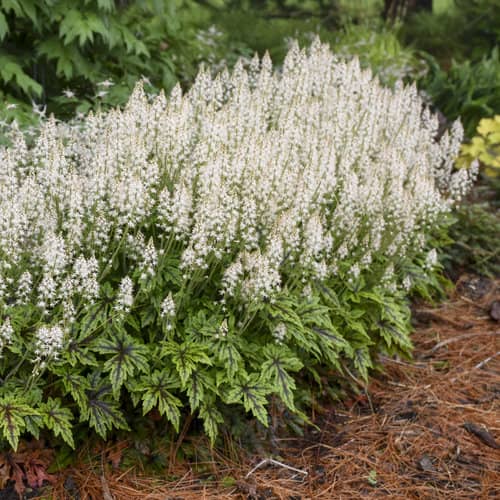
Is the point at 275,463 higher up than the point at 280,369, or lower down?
lower down

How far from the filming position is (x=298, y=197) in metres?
3.52

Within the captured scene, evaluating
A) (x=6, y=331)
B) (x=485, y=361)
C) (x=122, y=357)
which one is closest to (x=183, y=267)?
(x=122, y=357)

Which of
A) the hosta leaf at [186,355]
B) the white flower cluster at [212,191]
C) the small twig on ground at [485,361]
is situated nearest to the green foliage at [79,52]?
the white flower cluster at [212,191]

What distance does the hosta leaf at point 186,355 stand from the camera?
298cm

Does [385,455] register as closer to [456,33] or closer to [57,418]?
[57,418]

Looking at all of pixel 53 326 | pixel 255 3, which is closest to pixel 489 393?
pixel 53 326

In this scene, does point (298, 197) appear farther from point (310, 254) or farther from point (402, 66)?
point (402, 66)

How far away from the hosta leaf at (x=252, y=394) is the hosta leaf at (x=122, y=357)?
475 millimetres

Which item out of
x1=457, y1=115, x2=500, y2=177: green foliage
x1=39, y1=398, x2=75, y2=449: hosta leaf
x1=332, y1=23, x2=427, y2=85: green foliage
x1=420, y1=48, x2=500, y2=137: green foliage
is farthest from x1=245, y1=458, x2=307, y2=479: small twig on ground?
x1=332, y1=23, x2=427, y2=85: green foliage

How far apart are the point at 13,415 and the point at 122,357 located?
0.56 m

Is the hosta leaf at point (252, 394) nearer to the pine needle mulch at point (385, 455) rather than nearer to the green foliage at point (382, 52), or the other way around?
the pine needle mulch at point (385, 455)

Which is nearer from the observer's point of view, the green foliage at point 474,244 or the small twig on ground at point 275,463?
Result: the small twig on ground at point 275,463

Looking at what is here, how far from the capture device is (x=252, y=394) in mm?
3129

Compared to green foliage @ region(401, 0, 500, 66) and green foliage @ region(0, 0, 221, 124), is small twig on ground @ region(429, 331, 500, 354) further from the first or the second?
green foliage @ region(401, 0, 500, 66)
